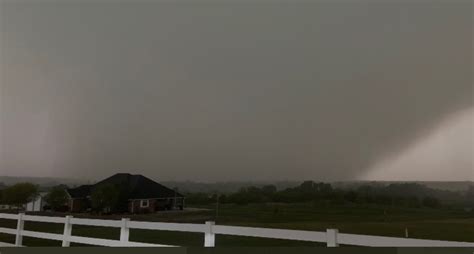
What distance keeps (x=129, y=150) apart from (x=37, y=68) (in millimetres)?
509

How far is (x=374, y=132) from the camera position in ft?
4.91

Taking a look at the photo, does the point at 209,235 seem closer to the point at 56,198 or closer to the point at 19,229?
the point at 56,198

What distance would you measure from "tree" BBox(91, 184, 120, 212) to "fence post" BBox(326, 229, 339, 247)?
33.2 inches

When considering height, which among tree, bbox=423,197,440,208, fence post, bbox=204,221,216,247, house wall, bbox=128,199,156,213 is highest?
tree, bbox=423,197,440,208

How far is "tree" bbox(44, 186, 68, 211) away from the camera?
1489mm

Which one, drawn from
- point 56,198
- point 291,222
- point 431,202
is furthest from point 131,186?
point 431,202

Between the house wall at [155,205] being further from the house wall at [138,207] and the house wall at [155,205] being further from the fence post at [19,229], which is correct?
the fence post at [19,229]

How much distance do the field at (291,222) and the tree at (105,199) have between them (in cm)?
4

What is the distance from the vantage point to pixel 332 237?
1488mm

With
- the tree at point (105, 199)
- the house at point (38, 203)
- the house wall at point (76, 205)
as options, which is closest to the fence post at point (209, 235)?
the tree at point (105, 199)

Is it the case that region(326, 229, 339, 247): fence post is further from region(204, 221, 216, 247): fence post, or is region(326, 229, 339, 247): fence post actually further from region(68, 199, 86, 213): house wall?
region(68, 199, 86, 213): house wall

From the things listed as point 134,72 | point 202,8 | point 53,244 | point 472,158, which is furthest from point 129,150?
point 472,158

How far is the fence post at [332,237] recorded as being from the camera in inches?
58.5

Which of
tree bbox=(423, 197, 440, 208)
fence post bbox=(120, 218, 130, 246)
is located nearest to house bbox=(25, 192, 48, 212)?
fence post bbox=(120, 218, 130, 246)
